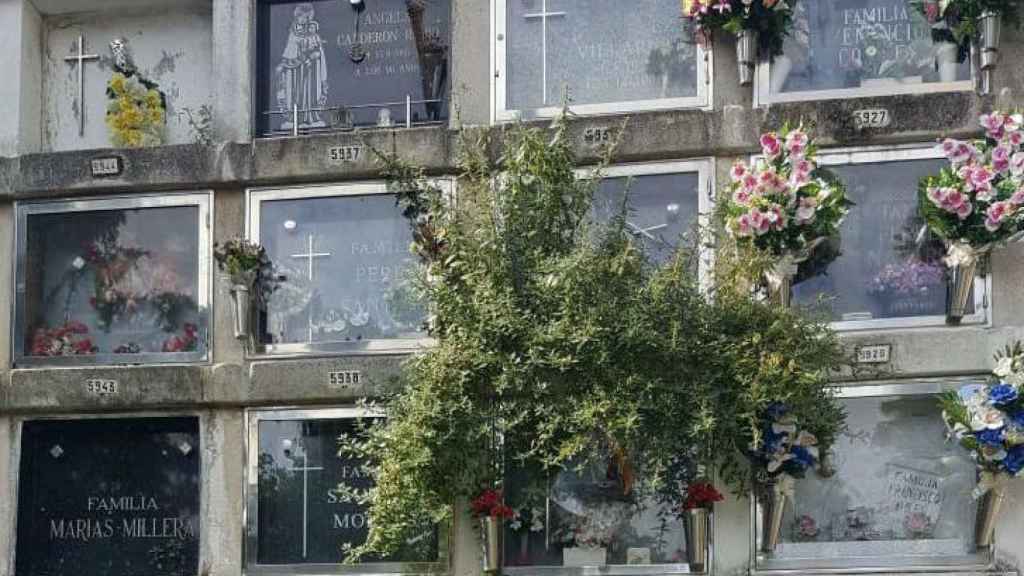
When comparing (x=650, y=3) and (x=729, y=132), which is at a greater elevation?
(x=650, y=3)

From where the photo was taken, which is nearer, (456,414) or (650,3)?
(456,414)

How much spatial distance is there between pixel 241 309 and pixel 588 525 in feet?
9.06

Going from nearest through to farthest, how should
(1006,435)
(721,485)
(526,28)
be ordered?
(1006,435), (721,485), (526,28)

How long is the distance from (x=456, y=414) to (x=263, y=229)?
2375mm

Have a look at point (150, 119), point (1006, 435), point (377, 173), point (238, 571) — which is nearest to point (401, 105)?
point (377, 173)

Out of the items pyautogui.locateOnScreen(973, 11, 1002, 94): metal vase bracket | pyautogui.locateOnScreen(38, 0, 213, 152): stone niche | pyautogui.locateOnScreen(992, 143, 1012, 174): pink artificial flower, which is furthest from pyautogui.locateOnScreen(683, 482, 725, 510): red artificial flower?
pyautogui.locateOnScreen(38, 0, 213, 152): stone niche

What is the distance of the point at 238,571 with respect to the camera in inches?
494

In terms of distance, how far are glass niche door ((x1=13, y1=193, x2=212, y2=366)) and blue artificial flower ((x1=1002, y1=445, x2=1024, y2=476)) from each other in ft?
17.7

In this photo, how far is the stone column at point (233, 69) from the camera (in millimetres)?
13109

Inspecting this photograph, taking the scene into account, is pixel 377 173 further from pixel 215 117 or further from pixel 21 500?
pixel 21 500

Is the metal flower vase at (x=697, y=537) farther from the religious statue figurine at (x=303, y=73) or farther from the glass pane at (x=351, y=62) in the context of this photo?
the religious statue figurine at (x=303, y=73)

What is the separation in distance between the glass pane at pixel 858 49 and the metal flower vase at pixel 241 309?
12.5 ft

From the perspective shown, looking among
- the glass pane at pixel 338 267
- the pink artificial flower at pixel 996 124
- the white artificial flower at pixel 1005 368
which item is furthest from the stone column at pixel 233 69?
the white artificial flower at pixel 1005 368

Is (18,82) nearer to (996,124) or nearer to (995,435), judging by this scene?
(996,124)
